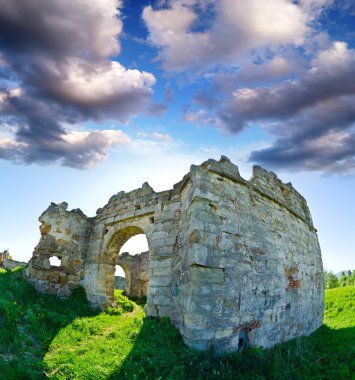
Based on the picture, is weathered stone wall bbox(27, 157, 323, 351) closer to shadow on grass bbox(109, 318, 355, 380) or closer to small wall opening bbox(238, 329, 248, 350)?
small wall opening bbox(238, 329, 248, 350)

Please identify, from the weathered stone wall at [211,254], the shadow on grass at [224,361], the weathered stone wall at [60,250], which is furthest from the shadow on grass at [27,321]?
the shadow on grass at [224,361]

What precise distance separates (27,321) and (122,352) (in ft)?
8.59

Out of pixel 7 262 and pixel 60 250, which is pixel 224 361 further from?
pixel 7 262

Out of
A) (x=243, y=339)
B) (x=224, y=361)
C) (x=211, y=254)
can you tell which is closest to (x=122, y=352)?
(x=224, y=361)

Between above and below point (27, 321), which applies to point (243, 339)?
below

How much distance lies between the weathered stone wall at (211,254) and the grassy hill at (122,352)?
433mm

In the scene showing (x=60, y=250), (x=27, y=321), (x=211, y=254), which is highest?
(x=60, y=250)

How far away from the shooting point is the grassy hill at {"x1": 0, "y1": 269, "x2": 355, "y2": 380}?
4.67 m

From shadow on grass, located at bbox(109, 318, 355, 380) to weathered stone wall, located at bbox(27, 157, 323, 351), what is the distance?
12.8 inches

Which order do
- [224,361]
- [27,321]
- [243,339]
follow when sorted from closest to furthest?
[224,361]
[243,339]
[27,321]

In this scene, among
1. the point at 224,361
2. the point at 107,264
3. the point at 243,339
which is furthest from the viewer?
the point at 107,264

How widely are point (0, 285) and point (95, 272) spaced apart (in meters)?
2.77

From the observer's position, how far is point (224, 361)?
4.89 m

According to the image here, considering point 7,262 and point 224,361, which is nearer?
point 224,361
